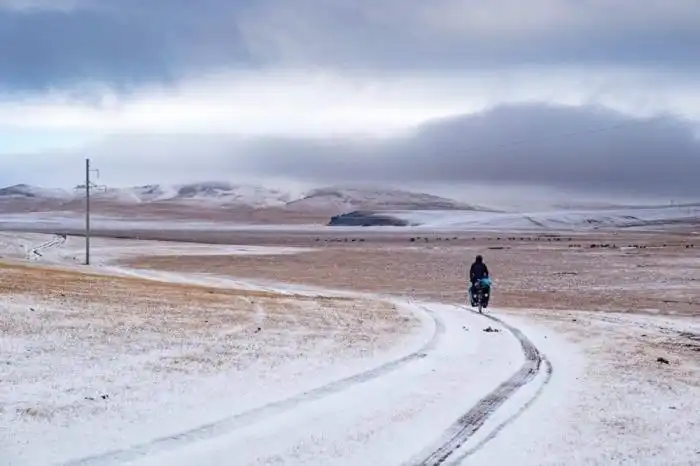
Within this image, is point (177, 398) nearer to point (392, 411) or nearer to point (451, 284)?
point (392, 411)

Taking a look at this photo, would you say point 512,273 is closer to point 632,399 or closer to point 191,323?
point 191,323

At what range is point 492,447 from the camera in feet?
32.6

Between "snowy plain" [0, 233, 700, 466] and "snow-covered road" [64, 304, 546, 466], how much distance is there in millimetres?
26

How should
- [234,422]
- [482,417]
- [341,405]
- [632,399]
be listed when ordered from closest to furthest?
[234,422] → [482,417] → [341,405] → [632,399]

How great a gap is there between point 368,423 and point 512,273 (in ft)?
155

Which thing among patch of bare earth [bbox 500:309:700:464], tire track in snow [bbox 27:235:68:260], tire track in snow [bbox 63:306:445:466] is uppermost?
tire track in snow [bbox 63:306:445:466]

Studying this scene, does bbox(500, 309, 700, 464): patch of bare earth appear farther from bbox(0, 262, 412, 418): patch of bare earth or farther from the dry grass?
the dry grass

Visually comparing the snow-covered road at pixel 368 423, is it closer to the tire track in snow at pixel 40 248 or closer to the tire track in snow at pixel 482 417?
the tire track in snow at pixel 482 417

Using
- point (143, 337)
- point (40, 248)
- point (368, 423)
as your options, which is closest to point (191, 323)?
point (143, 337)

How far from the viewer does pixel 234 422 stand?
1073 cm

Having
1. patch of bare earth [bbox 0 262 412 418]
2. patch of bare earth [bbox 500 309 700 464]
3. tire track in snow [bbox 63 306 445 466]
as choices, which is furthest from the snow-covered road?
patch of bare earth [bbox 0 262 412 418]

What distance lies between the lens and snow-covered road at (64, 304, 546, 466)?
925cm

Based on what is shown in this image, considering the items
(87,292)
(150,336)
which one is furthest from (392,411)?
(87,292)

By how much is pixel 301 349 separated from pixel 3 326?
583 centimetres
